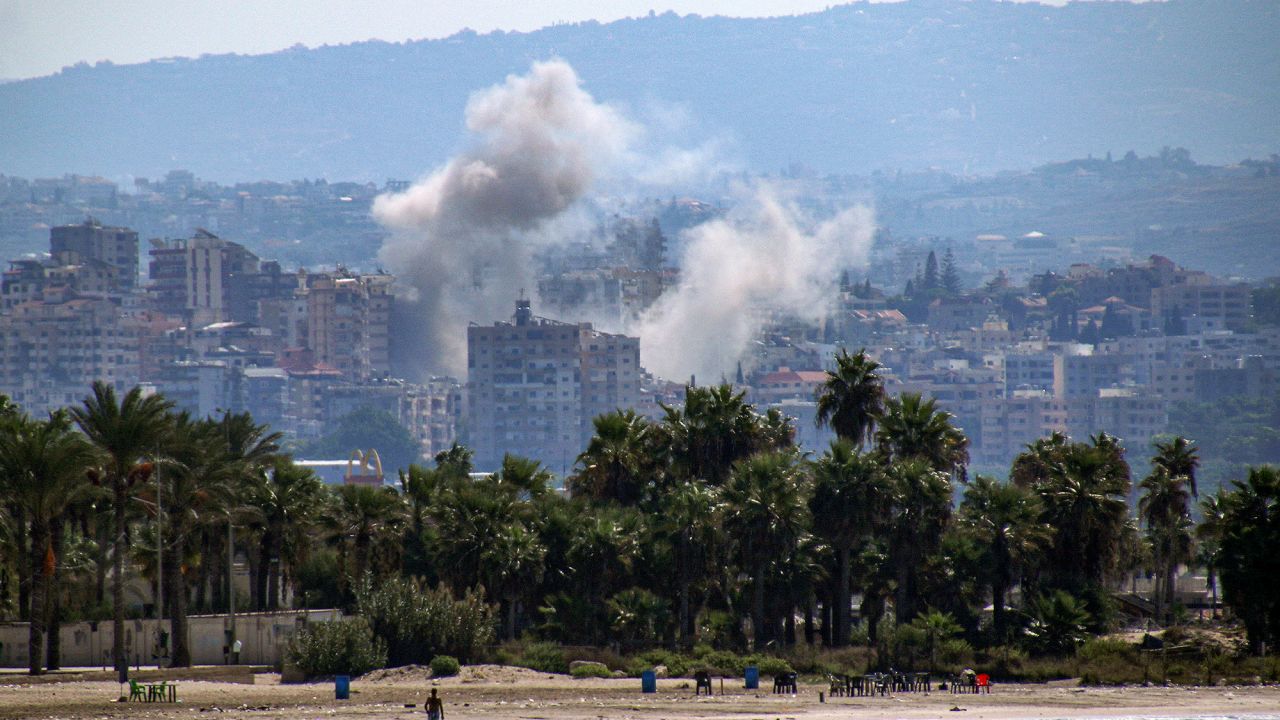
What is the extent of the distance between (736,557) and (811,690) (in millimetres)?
7206

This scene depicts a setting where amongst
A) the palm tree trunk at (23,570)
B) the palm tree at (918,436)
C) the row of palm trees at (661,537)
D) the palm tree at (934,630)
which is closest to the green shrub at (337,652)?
the row of palm trees at (661,537)

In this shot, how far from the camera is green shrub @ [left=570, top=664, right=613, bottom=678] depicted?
182ft

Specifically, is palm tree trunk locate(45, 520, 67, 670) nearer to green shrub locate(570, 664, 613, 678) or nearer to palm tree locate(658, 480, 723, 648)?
green shrub locate(570, 664, 613, 678)

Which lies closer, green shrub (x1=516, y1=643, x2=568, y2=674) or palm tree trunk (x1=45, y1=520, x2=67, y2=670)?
palm tree trunk (x1=45, y1=520, x2=67, y2=670)

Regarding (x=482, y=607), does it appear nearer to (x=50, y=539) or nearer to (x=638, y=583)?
(x=638, y=583)

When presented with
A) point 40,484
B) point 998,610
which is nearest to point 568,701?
point 40,484

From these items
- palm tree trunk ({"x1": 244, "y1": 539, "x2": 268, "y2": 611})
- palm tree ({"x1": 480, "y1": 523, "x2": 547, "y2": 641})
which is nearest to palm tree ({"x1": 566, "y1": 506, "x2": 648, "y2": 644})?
palm tree ({"x1": 480, "y1": 523, "x2": 547, "y2": 641})

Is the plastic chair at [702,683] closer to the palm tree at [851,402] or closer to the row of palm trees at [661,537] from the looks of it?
the row of palm trees at [661,537]

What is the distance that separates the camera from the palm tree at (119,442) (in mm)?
54469

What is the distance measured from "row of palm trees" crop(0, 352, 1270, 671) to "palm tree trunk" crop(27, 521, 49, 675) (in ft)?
3.27

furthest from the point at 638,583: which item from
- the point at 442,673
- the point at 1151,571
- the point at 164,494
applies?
the point at 1151,571

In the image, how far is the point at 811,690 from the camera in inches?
2128

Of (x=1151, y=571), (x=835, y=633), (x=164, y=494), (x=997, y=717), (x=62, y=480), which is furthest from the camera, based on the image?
(x=1151, y=571)

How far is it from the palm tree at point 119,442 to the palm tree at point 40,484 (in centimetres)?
66
